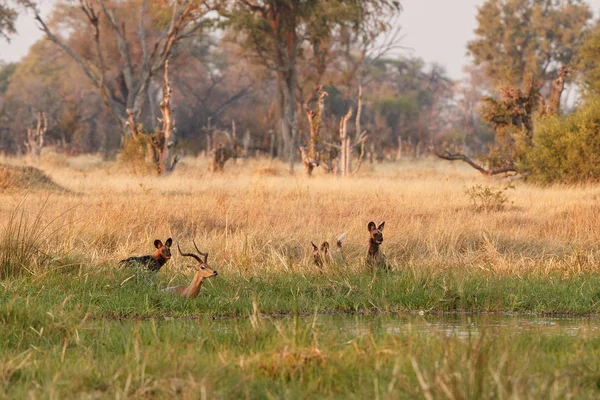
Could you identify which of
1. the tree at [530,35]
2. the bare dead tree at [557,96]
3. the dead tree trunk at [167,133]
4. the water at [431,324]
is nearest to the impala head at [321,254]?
the water at [431,324]

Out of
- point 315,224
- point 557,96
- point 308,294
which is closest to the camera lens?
point 308,294

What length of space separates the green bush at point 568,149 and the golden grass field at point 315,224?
66.4 inches

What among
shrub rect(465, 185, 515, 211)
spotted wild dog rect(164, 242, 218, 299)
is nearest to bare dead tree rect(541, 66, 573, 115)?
shrub rect(465, 185, 515, 211)

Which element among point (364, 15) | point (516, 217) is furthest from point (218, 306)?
point (364, 15)

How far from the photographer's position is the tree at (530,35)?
45.5m

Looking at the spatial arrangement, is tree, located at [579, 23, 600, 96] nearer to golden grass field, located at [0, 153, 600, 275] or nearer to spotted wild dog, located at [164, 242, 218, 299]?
golden grass field, located at [0, 153, 600, 275]

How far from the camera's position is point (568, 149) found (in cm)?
1909

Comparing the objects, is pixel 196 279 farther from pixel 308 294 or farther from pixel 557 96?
pixel 557 96

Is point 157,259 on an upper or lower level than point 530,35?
lower

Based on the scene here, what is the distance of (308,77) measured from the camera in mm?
37531

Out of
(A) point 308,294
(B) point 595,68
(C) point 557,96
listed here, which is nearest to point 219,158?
(C) point 557,96

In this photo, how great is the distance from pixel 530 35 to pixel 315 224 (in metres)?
38.1

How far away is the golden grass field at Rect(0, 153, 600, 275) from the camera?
29.6ft

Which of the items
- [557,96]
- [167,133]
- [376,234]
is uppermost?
[557,96]
